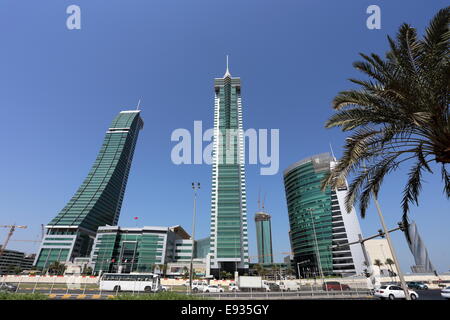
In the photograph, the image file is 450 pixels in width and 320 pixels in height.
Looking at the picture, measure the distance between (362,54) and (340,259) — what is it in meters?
107

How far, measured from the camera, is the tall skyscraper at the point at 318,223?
9144cm

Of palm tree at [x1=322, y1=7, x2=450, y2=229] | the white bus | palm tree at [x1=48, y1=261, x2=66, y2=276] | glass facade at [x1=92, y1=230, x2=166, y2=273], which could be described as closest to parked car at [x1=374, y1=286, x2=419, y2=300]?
palm tree at [x1=322, y1=7, x2=450, y2=229]

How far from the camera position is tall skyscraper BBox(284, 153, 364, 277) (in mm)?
91438

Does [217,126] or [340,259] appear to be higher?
[217,126]

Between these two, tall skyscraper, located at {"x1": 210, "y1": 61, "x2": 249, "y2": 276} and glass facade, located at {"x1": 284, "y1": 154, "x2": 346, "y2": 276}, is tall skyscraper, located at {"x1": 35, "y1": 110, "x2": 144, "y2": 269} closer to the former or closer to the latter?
tall skyscraper, located at {"x1": 210, "y1": 61, "x2": 249, "y2": 276}

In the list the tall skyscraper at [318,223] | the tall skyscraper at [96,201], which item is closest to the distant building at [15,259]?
the tall skyscraper at [96,201]

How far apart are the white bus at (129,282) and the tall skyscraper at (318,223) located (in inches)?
2655

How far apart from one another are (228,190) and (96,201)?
294 feet

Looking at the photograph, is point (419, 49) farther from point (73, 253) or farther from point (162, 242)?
point (73, 253)

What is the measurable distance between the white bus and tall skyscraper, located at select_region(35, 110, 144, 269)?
81132mm
